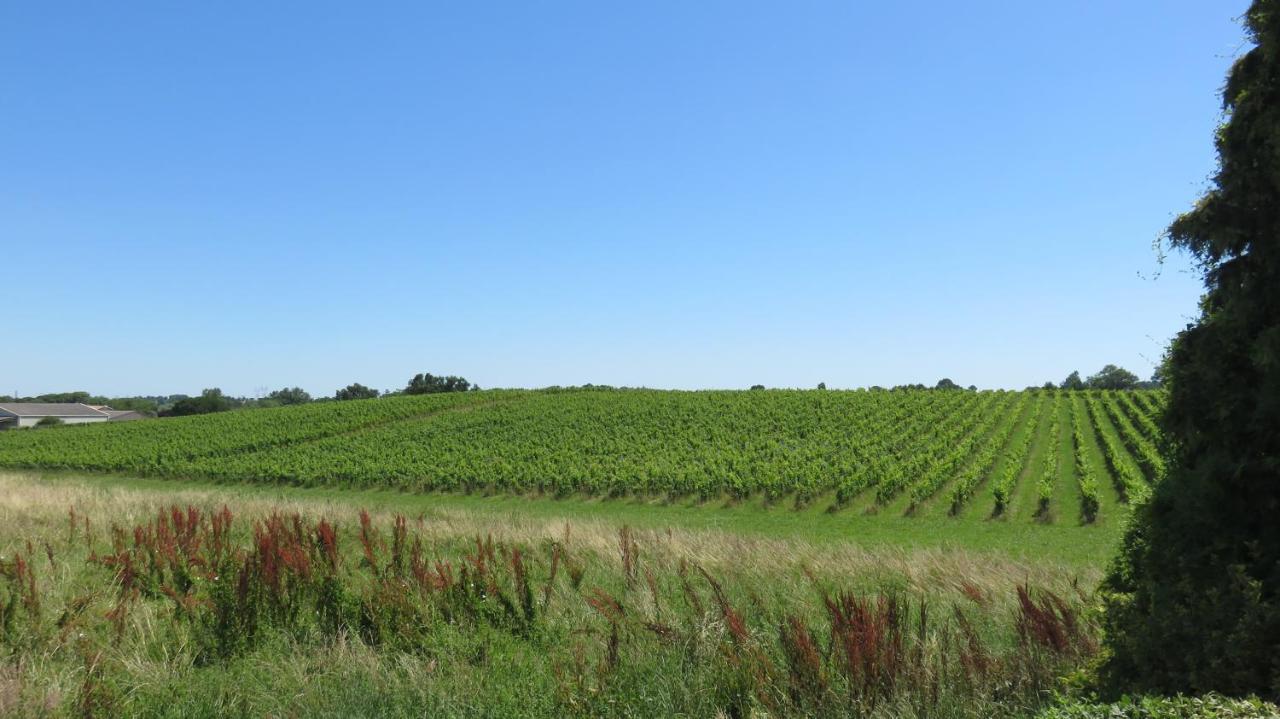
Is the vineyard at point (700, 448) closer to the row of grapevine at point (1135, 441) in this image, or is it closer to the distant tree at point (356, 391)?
the row of grapevine at point (1135, 441)

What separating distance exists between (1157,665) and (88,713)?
6.62 meters

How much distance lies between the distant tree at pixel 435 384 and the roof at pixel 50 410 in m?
47.5

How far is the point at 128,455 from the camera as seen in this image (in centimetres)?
4566

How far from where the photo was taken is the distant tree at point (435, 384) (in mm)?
102875

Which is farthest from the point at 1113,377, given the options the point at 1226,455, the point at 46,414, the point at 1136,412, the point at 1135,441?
the point at 46,414

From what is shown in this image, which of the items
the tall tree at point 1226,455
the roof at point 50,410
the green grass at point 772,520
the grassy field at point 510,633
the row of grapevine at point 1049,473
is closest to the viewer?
the tall tree at point 1226,455

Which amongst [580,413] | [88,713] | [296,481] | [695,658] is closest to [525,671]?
[695,658]

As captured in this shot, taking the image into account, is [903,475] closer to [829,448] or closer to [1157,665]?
[829,448]

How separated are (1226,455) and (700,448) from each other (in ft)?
116

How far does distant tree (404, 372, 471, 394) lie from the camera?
4050 inches

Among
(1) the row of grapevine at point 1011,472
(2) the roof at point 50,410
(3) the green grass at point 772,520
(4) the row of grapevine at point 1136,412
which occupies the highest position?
(4) the row of grapevine at point 1136,412

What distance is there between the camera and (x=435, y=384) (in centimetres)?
10456

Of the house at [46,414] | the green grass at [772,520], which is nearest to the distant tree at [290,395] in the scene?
the house at [46,414]

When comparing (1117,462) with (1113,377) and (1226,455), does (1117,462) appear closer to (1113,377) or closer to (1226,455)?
(1226,455)
